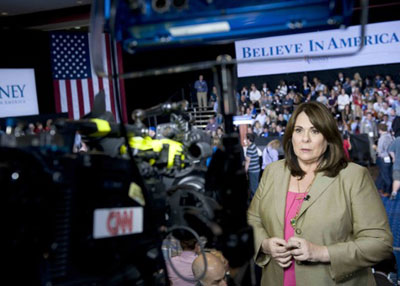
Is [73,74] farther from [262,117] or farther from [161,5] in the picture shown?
[161,5]

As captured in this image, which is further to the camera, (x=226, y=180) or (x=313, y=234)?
(x=313, y=234)

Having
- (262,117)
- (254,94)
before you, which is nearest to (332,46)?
(262,117)

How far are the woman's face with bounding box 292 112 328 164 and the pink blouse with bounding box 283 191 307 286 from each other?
14cm

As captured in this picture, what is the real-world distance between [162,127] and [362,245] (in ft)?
2.78

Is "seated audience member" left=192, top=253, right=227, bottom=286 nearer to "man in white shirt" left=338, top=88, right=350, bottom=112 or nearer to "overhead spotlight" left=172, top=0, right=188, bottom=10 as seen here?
"overhead spotlight" left=172, top=0, right=188, bottom=10

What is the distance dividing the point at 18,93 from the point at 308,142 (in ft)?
31.0

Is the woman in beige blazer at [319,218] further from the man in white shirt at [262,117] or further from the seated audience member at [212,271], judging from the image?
the man in white shirt at [262,117]

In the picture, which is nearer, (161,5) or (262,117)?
(161,5)

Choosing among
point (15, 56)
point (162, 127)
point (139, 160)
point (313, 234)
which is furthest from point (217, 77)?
point (15, 56)

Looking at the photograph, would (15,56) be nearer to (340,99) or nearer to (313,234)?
(340,99)

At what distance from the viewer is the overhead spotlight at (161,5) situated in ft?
3.07

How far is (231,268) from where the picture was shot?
35.1 inches

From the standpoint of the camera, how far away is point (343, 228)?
1682mm

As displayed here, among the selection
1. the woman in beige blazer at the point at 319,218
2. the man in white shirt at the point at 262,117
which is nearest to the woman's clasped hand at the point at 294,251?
the woman in beige blazer at the point at 319,218
